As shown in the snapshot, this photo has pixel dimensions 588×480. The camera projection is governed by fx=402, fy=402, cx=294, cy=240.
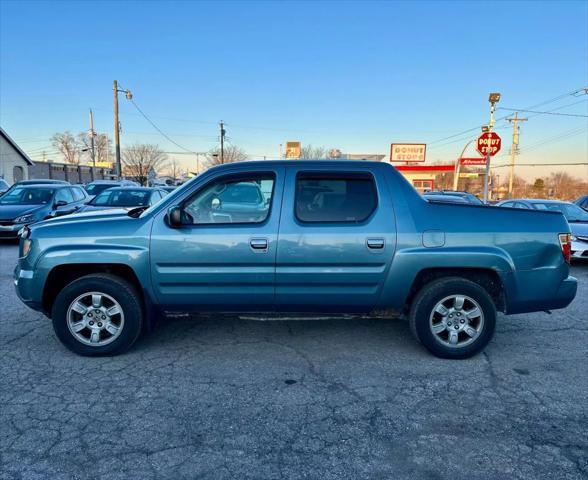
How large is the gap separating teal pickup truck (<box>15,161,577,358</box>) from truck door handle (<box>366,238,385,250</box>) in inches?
0.5

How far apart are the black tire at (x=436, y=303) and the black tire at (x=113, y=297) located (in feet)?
8.71

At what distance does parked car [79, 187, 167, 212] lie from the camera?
1105 cm

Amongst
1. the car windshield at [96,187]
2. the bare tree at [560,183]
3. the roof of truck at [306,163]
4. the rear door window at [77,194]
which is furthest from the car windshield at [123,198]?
the bare tree at [560,183]

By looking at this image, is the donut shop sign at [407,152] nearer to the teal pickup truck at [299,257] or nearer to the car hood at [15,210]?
the car hood at [15,210]

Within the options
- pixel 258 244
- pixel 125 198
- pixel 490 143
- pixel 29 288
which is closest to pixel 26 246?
pixel 29 288

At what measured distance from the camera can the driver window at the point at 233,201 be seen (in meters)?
3.76

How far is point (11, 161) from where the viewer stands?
39.8 meters

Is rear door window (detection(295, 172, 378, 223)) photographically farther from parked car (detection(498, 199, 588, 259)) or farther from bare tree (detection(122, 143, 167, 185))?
bare tree (detection(122, 143, 167, 185))

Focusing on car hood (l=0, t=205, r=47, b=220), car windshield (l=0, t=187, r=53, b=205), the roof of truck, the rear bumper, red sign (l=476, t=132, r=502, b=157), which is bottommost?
the rear bumper

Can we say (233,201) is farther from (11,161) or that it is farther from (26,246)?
(11,161)

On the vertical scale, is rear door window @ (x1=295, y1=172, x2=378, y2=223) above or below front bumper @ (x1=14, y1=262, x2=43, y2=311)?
above

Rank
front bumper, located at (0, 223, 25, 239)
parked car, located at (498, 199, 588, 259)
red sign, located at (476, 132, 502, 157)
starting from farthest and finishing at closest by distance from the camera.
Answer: red sign, located at (476, 132, 502, 157), front bumper, located at (0, 223, 25, 239), parked car, located at (498, 199, 588, 259)

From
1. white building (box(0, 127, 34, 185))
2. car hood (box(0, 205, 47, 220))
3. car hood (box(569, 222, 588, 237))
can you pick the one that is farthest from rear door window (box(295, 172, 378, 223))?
white building (box(0, 127, 34, 185))

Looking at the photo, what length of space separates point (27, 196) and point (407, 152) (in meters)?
40.7
